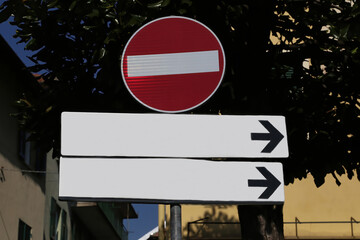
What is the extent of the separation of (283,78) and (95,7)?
3.30 meters

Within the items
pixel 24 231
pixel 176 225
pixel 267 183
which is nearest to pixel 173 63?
pixel 267 183

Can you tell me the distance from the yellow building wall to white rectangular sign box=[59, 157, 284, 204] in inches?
840

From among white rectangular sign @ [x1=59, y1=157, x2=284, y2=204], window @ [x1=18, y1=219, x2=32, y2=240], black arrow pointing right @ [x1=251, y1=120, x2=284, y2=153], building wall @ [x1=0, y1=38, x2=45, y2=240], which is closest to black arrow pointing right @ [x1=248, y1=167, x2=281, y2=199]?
white rectangular sign @ [x1=59, y1=157, x2=284, y2=204]

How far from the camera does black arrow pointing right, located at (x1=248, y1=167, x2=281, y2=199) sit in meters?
3.97

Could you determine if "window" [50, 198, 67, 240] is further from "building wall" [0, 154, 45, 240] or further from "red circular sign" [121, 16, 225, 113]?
"red circular sign" [121, 16, 225, 113]

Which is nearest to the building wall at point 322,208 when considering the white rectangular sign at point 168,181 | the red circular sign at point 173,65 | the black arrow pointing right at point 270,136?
the red circular sign at point 173,65

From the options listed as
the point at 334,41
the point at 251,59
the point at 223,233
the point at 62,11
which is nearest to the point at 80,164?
the point at 62,11

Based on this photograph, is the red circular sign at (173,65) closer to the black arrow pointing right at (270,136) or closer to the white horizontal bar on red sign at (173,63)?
the white horizontal bar on red sign at (173,63)

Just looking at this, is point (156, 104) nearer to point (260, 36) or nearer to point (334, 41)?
point (260, 36)

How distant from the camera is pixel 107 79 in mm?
10531

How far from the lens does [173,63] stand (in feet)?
13.9

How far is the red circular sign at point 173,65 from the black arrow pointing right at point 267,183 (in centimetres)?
51

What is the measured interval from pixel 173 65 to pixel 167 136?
17.7 inches

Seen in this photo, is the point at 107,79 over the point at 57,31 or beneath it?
beneath
